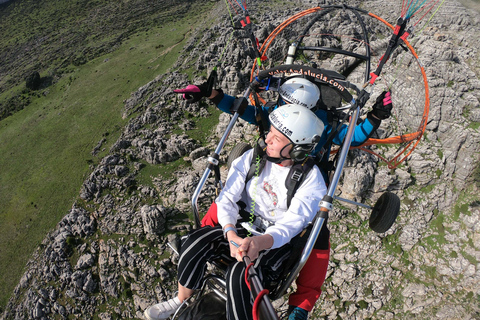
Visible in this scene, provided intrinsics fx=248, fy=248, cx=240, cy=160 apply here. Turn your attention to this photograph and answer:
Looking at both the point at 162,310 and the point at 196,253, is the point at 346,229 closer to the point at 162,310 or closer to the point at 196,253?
the point at 162,310

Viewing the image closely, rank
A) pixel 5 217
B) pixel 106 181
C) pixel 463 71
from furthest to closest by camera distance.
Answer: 1. pixel 5 217
2. pixel 106 181
3. pixel 463 71

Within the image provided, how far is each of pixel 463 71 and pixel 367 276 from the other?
12853 mm

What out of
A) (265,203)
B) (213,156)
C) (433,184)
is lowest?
(433,184)

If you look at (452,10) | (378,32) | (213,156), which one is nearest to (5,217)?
(213,156)

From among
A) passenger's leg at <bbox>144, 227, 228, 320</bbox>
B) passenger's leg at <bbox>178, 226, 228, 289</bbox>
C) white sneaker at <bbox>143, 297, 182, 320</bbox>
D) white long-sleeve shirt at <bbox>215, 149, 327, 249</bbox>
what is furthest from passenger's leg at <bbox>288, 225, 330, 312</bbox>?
white sneaker at <bbox>143, 297, 182, 320</bbox>

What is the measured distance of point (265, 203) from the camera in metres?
4.29

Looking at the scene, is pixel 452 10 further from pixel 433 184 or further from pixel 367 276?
pixel 367 276

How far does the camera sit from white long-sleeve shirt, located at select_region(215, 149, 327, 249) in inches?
150

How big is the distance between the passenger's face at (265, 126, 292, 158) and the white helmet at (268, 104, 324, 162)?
69 millimetres

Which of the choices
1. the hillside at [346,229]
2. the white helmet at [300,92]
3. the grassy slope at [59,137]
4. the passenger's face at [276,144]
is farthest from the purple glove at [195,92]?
the grassy slope at [59,137]

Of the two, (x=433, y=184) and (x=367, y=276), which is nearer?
(x=367, y=276)

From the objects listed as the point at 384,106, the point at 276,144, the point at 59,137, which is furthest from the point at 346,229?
the point at 59,137

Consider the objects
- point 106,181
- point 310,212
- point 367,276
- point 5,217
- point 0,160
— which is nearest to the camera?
point 310,212

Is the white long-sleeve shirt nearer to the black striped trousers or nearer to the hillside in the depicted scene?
the black striped trousers
